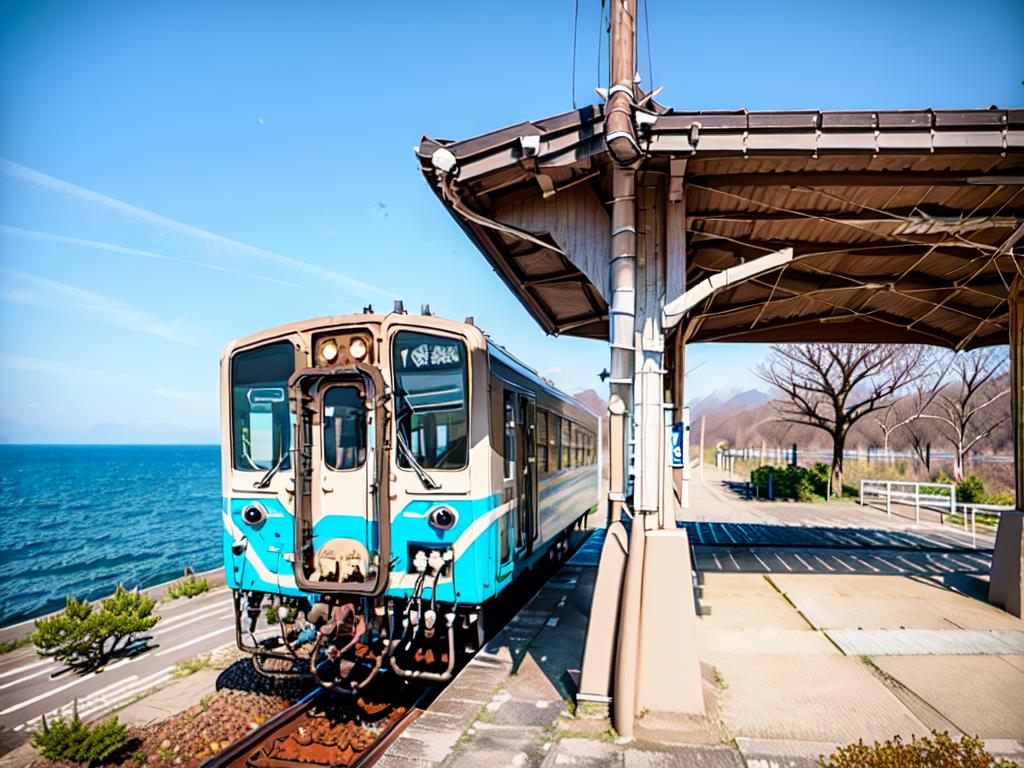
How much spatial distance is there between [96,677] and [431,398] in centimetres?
514

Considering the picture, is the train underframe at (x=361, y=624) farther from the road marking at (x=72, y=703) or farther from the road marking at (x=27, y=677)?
the road marking at (x=27, y=677)

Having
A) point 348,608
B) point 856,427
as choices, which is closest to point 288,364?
point 348,608

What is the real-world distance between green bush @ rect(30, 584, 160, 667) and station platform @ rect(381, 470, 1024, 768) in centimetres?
453

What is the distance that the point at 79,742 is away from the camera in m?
4.94

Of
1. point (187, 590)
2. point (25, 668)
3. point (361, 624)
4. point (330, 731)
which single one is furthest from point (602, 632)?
point (187, 590)

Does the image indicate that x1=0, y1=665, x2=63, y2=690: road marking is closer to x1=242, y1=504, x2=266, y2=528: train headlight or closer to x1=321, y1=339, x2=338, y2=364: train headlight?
x1=242, y1=504, x2=266, y2=528: train headlight

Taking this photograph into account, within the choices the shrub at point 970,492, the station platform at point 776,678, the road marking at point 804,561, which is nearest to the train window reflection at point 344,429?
the station platform at point 776,678

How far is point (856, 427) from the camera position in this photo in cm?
5650

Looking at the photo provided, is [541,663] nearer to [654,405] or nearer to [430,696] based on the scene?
[430,696]

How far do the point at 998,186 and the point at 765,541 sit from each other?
9003 millimetres

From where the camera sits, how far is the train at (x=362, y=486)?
5.27m

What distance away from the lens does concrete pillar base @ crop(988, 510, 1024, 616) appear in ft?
24.2

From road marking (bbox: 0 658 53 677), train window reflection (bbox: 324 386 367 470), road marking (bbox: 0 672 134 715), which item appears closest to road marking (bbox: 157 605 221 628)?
road marking (bbox: 0 658 53 677)

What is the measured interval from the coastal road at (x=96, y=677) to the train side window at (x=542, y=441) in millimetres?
4548
